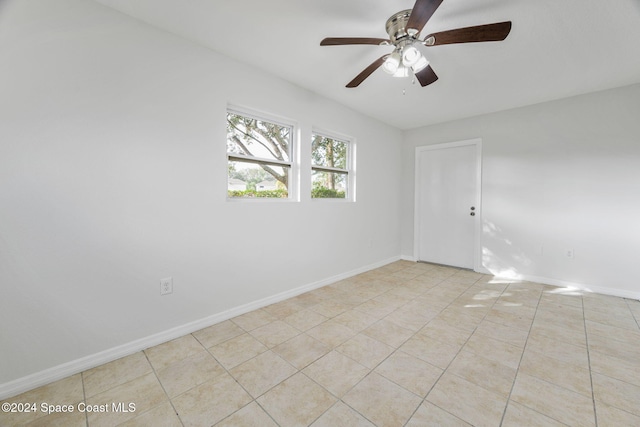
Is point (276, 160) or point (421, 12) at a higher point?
point (421, 12)

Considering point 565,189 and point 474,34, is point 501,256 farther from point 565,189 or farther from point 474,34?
point 474,34

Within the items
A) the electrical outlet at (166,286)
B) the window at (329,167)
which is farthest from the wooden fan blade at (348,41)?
the electrical outlet at (166,286)

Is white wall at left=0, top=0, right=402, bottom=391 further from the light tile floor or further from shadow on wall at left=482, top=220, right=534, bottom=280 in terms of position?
shadow on wall at left=482, top=220, right=534, bottom=280

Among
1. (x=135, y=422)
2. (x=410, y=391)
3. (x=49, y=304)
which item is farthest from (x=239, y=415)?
(x=49, y=304)

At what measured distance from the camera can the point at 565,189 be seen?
318 cm

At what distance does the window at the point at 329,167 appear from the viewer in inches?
126

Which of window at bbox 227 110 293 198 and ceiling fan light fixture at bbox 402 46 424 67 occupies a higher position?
ceiling fan light fixture at bbox 402 46 424 67

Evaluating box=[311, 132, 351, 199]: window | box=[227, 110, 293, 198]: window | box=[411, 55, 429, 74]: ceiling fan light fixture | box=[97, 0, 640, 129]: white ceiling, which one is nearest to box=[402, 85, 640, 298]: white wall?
box=[97, 0, 640, 129]: white ceiling

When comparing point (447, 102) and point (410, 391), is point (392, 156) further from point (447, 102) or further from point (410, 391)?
point (410, 391)

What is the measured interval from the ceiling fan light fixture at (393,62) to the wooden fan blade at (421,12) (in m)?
0.23

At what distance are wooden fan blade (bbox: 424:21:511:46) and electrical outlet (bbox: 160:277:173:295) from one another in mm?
2532

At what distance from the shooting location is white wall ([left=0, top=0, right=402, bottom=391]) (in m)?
1.45

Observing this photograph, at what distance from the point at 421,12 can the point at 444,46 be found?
A: 3.08 ft

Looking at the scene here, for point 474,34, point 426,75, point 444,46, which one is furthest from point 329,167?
point 474,34
